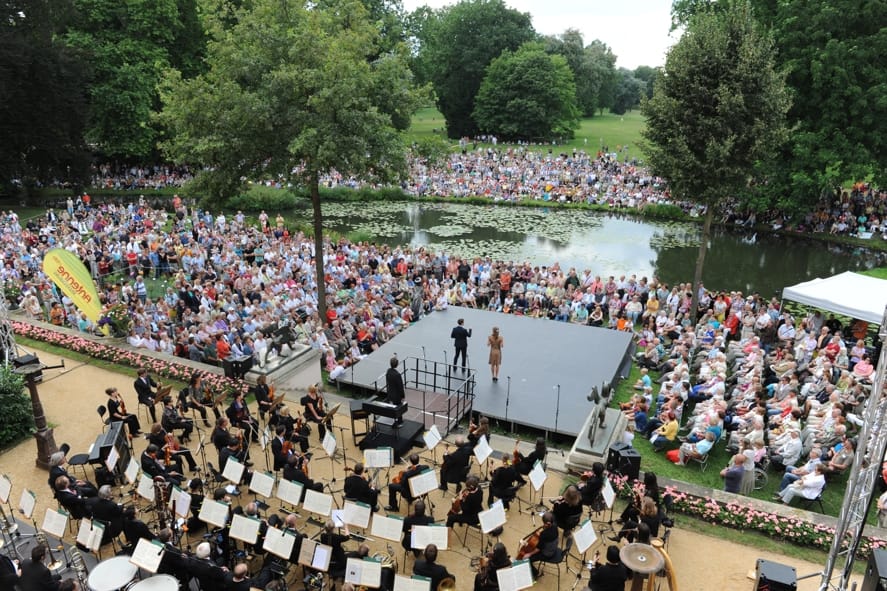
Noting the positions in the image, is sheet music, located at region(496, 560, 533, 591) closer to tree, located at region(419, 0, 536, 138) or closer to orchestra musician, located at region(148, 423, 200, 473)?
orchestra musician, located at region(148, 423, 200, 473)

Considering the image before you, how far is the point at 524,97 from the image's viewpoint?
62906 millimetres

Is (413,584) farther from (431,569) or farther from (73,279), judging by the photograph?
(73,279)

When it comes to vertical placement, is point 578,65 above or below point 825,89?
above

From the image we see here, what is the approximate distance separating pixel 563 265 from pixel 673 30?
17.3 metres

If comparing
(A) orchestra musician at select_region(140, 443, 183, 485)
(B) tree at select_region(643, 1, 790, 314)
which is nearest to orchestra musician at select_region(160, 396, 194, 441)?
(A) orchestra musician at select_region(140, 443, 183, 485)

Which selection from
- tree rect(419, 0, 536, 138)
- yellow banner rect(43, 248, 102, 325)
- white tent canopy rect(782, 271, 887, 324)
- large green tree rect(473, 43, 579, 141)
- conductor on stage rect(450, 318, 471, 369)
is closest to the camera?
yellow banner rect(43, 248, 102, 325)

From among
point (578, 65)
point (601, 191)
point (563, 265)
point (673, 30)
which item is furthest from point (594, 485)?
point (578, 65)

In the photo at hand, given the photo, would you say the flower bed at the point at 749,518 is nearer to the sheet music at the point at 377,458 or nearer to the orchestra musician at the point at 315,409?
the sheet music at the point at 377,458

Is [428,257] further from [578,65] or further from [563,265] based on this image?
[578,65]

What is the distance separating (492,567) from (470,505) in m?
1.51

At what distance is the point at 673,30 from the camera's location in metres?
35.6

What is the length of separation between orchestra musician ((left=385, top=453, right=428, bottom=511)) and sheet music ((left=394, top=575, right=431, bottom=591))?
1716 mm

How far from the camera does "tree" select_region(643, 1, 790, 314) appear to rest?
1672cm

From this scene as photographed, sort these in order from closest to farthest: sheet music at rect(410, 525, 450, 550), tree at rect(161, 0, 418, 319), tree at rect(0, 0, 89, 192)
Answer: sheet music at rect(410, 525, 450, 550) < tree at rect(161, 0, 418, 319) < tree at rect(0, 0, 89, 192)
